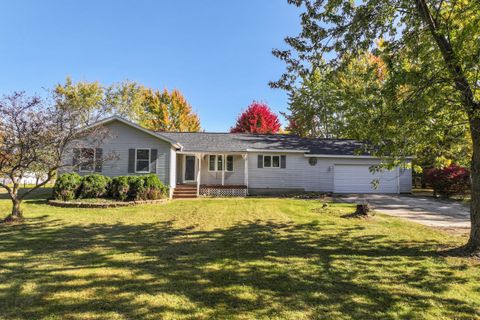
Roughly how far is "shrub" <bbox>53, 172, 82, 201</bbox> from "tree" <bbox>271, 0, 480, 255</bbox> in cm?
1080

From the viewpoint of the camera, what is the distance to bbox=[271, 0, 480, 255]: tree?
17.7 ft

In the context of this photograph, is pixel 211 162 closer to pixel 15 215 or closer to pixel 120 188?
pixel 120 188

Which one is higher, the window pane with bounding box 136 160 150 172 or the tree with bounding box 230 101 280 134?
the tree with bounding box 230 101 280 134

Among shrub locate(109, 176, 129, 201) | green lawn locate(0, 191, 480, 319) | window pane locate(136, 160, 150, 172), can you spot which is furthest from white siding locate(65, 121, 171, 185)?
green lawn locate(0, 191, 480, 319)

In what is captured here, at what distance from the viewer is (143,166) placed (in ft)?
48.6

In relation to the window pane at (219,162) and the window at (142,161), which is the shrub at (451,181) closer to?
the window pane at (219,162)

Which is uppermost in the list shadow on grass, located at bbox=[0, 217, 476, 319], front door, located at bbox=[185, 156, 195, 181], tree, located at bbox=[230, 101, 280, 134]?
tree, located at bbox=[230, 101, 280, 134]

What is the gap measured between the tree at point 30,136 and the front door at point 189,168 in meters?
9.07

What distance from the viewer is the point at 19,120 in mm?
7988

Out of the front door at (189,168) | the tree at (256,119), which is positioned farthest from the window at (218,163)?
the tree at (256,119)

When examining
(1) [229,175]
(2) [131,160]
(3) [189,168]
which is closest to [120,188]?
(2) [131,160]

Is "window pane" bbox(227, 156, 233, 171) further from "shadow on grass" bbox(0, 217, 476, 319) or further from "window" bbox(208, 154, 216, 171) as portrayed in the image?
"shadow on grass" bbox(0, 217, 476, 319)

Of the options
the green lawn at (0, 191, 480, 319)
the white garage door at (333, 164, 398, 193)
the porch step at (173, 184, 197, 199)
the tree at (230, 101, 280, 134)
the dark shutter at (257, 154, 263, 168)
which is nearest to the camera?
the green lawn at (0, 191, 480, 319)

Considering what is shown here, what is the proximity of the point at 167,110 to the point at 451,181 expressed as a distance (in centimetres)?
3167
